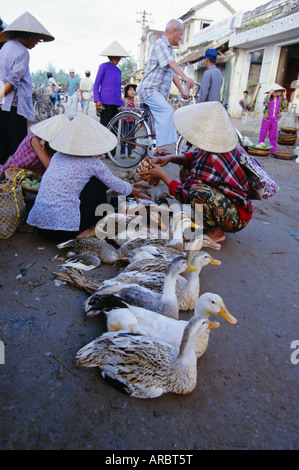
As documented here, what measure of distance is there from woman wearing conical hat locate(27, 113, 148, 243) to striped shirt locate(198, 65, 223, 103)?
4.08 m

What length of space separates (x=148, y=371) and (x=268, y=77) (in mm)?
17692

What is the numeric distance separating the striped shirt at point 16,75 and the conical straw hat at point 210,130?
2.44 m

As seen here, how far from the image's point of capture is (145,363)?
1787 mm

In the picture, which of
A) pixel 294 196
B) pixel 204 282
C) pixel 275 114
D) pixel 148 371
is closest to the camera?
pixel 148 371

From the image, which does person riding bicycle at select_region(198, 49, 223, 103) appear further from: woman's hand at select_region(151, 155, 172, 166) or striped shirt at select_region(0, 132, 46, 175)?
striped shirt at select_region(0, 132, 46, 175)

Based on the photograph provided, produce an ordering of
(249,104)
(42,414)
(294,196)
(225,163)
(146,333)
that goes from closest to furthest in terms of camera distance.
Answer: (42,414) < (146,333) < (225,163) < (294,196) < (249,104)

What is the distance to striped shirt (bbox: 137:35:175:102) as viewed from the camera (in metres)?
5.05

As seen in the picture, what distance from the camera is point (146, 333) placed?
2021mm

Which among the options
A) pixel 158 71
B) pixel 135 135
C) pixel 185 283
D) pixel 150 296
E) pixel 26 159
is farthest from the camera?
pixel 135 135

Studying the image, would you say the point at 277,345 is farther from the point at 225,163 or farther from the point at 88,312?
the point at 225,163

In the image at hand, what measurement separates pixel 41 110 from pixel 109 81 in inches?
253

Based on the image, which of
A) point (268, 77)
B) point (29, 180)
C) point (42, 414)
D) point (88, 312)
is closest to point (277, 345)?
point (88, 312)

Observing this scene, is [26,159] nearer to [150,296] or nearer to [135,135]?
[150,296]

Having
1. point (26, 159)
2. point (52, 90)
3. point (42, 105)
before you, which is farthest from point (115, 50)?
point (52, 90)
